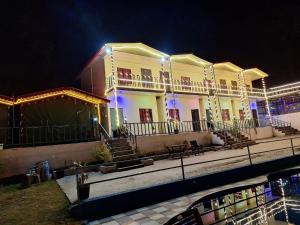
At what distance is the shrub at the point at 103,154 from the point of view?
38.2ft

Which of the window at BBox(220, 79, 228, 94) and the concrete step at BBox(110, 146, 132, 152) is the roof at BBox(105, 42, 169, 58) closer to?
the concrete step at BBox(110, 146, 132, 152)

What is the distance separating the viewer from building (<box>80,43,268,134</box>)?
1711 cm

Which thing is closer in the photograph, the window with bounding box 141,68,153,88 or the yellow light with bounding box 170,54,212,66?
the window with bounding box 141,68,153,88

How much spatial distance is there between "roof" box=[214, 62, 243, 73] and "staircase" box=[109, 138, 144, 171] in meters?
16.3

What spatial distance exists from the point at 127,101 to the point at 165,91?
3.33 metres

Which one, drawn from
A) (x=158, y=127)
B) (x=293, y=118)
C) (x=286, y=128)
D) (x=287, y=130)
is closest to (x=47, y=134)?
(x=158, y=127)

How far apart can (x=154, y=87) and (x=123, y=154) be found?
26.8 feet

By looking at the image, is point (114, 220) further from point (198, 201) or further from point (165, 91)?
point (165, 91)

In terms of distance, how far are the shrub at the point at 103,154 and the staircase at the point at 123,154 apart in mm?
243

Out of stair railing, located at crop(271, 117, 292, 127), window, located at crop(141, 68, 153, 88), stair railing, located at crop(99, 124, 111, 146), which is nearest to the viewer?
stair railing, located at crop(99, 124, 111, 146)

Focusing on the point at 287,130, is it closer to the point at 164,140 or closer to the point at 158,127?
the point at 158,127

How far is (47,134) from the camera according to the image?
495 inches

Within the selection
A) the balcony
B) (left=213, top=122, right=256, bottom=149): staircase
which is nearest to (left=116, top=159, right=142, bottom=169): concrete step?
(left=213, top=122, right=256, bottom=149): staircase

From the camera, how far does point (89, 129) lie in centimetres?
1393
